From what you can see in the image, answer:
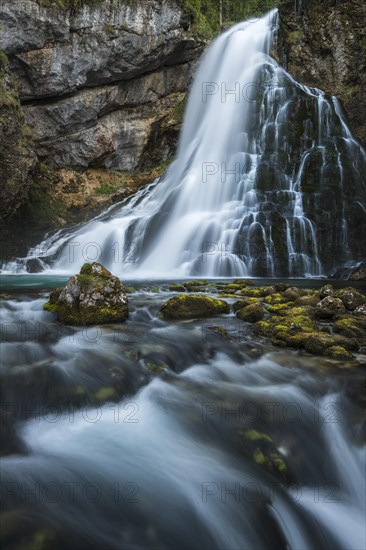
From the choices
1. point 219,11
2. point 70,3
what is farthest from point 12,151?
point 219,11

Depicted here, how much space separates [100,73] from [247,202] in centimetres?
1111

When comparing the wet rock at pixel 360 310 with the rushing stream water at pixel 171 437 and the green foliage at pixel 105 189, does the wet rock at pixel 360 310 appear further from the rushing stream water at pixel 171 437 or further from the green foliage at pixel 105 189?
the green foliage at pixel 105 189

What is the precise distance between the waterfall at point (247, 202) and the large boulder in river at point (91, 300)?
715 centimetres

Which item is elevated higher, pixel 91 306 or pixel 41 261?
pixel 41 261

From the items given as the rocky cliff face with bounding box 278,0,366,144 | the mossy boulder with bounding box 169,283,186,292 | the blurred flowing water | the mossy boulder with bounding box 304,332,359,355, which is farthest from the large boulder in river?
the rocky cliff face with bounding box 278,0,366,144

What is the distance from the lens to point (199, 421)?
4.25 meters

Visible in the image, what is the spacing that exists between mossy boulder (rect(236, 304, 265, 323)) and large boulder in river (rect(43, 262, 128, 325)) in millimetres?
2154

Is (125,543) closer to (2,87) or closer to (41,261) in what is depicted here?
(41,261)

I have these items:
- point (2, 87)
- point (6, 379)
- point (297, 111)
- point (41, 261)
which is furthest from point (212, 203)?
point (6, 379)

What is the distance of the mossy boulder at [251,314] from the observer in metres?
7.39

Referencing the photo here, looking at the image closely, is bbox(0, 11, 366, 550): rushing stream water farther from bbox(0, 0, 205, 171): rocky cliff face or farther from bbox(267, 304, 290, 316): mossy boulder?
bbox(0, 0, 205, 171): rocky cliff face

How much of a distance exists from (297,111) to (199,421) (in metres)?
18.0

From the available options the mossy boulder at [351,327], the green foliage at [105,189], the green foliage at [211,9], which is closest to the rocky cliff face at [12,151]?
the green foliage at [105,189]

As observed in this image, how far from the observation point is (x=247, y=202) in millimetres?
16500
